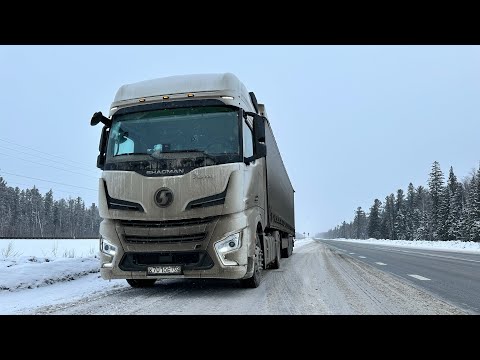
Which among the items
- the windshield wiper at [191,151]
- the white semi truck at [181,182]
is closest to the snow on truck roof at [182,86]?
the white semi truck at [181,182]

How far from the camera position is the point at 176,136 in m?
6.24

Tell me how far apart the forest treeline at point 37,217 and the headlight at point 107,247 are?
10070 cm

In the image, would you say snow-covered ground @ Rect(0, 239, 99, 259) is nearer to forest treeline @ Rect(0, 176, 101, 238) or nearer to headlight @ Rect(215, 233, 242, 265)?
headlight @ Rect(215, 233, 242, 265)

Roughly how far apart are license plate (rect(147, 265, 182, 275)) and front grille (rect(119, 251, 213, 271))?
0.05m

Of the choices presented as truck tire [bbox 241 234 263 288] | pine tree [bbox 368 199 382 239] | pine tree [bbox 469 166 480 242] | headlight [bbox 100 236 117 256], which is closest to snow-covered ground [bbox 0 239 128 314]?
headlight [bbox 100 236 117 256]

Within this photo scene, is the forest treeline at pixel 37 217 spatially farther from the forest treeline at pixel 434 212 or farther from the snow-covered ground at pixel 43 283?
the snow-covered ground at pixel 43 283

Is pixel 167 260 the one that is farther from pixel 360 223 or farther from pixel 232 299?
pixel 360 223

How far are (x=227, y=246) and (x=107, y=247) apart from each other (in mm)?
2003

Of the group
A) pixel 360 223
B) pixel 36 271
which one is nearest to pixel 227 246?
pixel 36 271

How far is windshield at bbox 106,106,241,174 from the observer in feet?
19.9

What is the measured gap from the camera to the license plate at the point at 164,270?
5.70 meters

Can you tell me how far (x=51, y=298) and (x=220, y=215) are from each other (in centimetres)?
297
